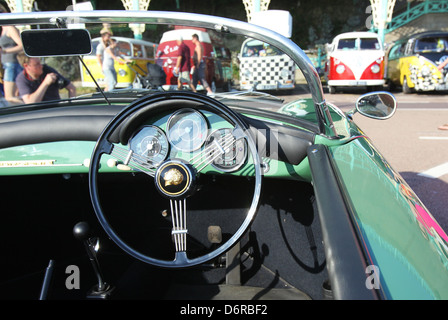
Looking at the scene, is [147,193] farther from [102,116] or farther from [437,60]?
[437,60]

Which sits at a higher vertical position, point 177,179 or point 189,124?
point 189,124

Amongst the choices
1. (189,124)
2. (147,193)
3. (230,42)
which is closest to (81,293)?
(147,193)

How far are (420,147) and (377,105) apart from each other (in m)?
4.09

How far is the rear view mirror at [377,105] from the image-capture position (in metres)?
1.97

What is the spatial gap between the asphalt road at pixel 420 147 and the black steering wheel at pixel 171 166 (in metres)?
2.34

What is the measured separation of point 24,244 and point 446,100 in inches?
442

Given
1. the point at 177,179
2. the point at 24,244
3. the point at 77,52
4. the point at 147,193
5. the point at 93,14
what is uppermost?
the point at 93,14

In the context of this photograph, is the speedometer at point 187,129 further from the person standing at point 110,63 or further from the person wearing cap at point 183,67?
the person standing at point 110,63

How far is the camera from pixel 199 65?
2643 mm

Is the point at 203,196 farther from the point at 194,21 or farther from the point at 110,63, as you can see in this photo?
the point at 110,63

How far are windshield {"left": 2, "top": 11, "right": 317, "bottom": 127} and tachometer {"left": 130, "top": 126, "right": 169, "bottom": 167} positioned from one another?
1.96 ft

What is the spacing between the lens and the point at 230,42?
2.19m

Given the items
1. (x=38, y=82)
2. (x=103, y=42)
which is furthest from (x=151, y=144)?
(x=38, y=82)

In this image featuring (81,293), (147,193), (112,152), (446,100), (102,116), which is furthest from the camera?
(446,100)
